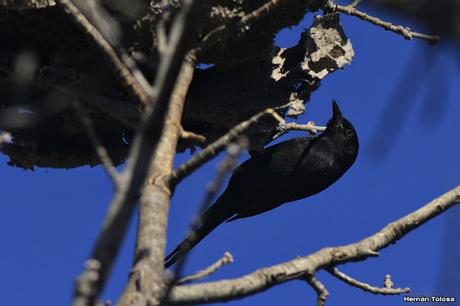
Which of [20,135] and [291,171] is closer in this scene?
[20,135]

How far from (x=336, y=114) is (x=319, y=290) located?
2761 millimetres

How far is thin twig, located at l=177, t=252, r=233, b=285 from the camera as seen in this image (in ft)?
6.24

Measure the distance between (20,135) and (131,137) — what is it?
0.64 m

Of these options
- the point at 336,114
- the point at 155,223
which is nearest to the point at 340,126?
the point at 336,114

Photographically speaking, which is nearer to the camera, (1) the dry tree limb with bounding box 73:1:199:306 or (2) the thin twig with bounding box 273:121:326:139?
(1) the dry tree limb with bounding box 73:1:199:306

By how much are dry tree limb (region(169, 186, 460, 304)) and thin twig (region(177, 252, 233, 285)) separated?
4 centimetres

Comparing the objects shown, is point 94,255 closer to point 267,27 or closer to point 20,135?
point 267,27

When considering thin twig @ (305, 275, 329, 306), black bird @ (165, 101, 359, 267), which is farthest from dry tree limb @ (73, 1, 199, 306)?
black bird @ (165, 101, 359, 267)

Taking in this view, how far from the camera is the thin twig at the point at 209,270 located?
1.90 metres

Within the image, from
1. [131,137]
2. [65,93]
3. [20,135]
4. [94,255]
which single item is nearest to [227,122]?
[131,137]

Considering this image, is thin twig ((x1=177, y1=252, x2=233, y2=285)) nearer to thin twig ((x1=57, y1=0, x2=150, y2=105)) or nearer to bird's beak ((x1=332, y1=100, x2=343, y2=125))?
thin twig ((x1=57, y1=0, x2=150, y2=105))

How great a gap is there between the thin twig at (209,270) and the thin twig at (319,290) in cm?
45

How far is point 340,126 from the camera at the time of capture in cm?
494

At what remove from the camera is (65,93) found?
3.50m
